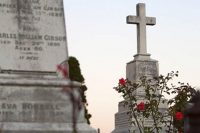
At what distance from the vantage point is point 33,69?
9.10m

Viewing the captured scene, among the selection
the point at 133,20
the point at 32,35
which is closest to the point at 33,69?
the point at 32,35

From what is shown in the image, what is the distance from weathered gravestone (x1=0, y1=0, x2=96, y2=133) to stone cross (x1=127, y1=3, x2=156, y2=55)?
18122mm

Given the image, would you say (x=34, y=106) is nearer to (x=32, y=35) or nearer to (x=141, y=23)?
(x=32, y=35)

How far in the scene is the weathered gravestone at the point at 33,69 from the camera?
852 centimetres

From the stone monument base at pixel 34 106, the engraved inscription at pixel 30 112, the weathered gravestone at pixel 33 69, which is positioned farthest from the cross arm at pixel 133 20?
the engraved inscription at pixel 30 112

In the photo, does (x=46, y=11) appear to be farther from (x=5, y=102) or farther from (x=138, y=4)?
(x=138, y=4)

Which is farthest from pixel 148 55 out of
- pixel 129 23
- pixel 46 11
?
pixel 46 11

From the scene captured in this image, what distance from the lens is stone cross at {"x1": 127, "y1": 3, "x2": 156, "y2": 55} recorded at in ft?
90.1

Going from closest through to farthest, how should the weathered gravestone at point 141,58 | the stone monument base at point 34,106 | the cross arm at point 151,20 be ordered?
the stone monument base at point 34,106 < the weathered gravestone at point 141,58 < the cross arm at point 151,20

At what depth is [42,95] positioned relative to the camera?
28.6ft

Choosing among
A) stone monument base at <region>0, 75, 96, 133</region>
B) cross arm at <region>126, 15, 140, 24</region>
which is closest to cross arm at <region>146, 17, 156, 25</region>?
cross arm at <region>126, 15, 140, 24</region>

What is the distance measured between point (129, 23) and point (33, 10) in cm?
1881

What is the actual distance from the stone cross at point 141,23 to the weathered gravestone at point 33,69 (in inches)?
713

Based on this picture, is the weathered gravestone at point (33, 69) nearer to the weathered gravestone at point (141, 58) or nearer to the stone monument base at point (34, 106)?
the stone monument base at point (34, 106)
